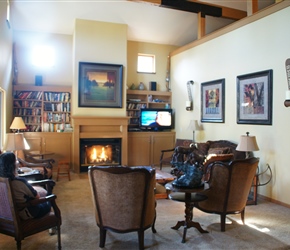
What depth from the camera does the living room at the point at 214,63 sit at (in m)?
4.81

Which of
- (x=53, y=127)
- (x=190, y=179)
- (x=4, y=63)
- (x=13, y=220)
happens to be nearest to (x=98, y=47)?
(x=4, y=63)

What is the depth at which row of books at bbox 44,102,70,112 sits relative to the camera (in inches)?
301

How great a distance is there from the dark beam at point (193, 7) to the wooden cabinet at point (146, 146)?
348 centimetres

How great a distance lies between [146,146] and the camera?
26.5 ft

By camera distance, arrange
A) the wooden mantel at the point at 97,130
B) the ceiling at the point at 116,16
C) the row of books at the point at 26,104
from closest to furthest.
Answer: the ceiling at the point at 116,16 < the wooden mantel at the point at 97,130 < the row of books at the point at 26,104

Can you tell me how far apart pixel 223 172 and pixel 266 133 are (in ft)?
6.68

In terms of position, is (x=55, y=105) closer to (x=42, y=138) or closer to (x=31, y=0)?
(x=42, y=138)

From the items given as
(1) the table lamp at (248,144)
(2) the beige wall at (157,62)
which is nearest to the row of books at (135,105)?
(2) the beige wall at (157,62)

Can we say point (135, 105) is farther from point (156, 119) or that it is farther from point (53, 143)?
point (53, 143)

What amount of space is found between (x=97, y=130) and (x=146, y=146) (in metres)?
1.56

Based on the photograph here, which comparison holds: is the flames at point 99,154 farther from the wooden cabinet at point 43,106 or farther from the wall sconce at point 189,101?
the wall sconce at point 189,101

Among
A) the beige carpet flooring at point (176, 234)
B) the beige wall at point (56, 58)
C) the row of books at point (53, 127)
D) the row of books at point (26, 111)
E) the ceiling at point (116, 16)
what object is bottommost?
the beige carpet flooring at point (176, 234)

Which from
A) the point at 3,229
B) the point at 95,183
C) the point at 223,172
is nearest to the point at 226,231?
the point at 223,172

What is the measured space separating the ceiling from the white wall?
0.97 m
